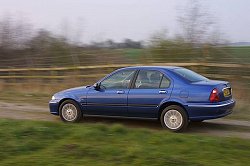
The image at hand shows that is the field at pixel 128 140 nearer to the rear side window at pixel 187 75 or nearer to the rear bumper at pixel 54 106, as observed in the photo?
the rear bumper at pixel 54 106

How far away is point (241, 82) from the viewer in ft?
46.4

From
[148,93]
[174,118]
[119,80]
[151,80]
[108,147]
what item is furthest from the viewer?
[119,80]

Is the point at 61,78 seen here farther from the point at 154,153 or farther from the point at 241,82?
→ the point at 154,153

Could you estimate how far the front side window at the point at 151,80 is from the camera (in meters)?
9.38

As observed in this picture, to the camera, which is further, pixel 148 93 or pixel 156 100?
pixel 148 93

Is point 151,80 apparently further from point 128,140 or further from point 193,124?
point 128,140

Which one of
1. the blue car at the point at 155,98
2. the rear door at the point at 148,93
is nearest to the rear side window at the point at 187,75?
the blue car at the point at 155,98

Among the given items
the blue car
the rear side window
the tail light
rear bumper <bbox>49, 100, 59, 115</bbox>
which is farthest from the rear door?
rear bumper <bbox>49, 100, 59, 115</bbox>

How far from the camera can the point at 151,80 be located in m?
9.52

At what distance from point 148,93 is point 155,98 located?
211mm

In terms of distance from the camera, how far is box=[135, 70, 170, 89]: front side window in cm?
938

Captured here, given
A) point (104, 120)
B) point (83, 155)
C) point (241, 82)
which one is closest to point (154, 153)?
point (83, 155)

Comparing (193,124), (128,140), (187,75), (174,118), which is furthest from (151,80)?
(128,140)

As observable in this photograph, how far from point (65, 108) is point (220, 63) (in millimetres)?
7018
